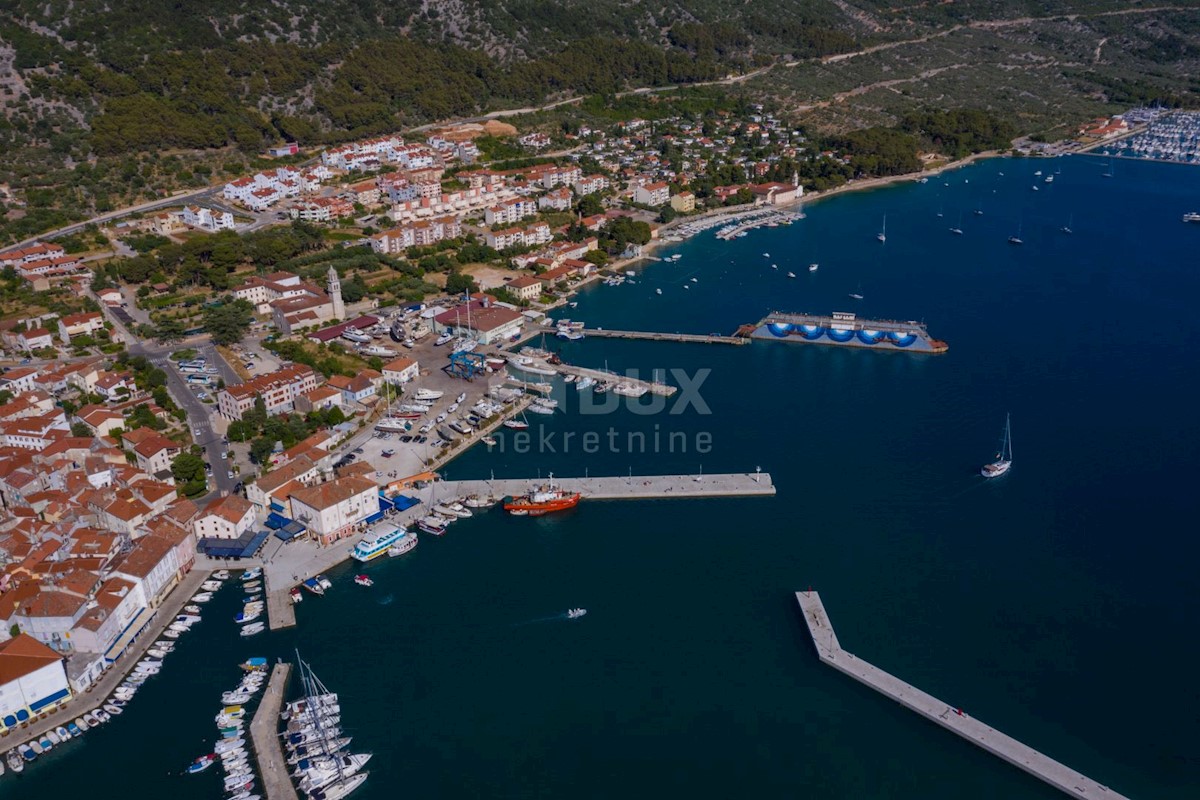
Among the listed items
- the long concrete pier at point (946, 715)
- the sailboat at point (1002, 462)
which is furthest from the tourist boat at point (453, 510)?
the sailboat at point (1002, 462)

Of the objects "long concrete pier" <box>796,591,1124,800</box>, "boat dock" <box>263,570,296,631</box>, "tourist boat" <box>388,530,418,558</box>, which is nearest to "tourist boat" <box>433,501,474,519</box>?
"tourist boat" <box>388,530,418,558</box>

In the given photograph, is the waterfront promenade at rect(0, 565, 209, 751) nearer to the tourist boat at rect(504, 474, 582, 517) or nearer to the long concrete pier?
the tourist boat at rect(504, 474, 582, 517)

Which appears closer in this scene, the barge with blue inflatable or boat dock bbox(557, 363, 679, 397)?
boat dock bbox(557, 363, 679, 397)

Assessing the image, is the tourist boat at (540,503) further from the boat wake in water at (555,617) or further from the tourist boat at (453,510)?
the boat wake in water at (555,617)

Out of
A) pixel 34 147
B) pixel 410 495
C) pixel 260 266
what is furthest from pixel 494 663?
pixel 34 147

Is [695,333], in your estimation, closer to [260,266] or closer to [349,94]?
[260,266]

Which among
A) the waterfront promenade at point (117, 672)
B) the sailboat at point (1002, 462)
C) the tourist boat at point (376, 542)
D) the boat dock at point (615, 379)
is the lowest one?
the sailboat at point (1002, 462)
